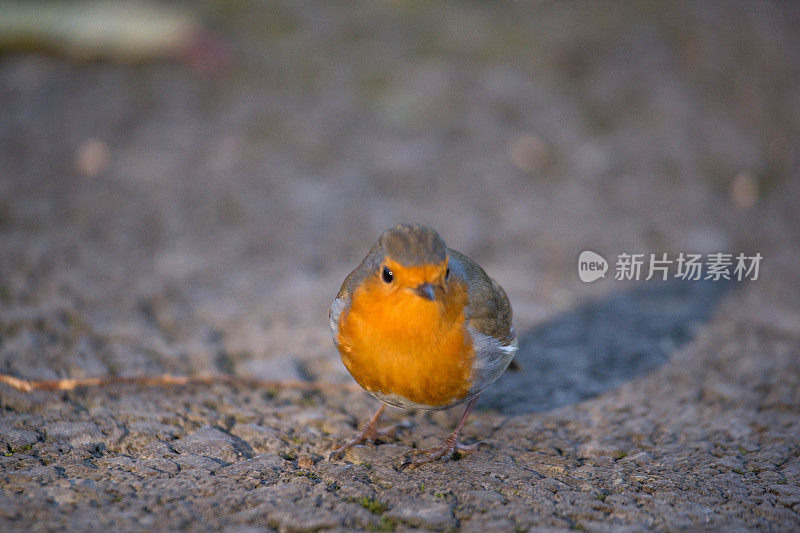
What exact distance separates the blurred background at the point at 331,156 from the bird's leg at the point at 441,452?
865 millimetres

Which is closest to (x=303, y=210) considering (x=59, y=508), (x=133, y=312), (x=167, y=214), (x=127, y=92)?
(x=167, y=214)

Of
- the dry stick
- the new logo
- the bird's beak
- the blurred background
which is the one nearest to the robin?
the bird's beak

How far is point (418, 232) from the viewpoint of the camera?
256 centimetres

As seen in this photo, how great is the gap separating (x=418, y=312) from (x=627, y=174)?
386 centimetres

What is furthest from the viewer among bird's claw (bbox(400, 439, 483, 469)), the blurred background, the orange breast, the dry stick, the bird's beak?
the blurred background

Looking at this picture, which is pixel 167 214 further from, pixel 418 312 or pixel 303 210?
pixel 418 312

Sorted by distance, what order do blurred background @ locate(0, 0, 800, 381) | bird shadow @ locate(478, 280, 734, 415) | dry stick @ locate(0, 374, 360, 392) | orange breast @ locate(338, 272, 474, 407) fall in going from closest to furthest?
orange breast @ locate(338, 272, 474, 407), dry stick @ locate(0, 374, 360, 392), bird shadow @ locate(478, 280, 734, 415), blurred background @ locate(0, 0, 800, 381)

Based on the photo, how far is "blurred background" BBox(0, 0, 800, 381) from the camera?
407 centimetres

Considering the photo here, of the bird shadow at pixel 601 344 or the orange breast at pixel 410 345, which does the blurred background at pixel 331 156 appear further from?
the orange breast at pixel 410 345

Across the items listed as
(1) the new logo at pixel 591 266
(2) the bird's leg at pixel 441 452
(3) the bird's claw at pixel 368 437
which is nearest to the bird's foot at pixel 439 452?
(2) the bird's leg at pixel 441 452

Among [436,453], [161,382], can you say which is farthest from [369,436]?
[161,382]

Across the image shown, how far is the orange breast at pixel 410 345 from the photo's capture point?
99.9 inches

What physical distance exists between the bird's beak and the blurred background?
120cm

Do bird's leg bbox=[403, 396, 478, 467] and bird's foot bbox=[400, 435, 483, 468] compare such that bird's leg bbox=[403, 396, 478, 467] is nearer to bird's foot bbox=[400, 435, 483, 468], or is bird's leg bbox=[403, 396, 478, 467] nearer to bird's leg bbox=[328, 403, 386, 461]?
bird's foot bbox=[400, 435, 483, 468]
